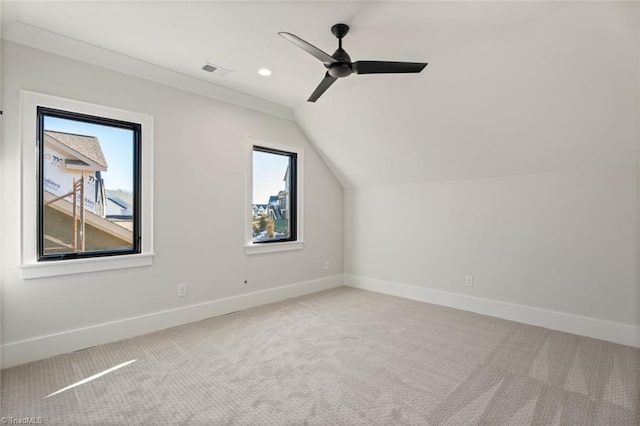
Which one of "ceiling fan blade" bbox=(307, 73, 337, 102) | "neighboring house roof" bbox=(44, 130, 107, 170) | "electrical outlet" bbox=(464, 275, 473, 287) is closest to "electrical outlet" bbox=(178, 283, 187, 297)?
"neighboring house roof" bbox=(44, 130, 107, 170)

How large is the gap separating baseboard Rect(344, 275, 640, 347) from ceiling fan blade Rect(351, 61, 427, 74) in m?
2.85

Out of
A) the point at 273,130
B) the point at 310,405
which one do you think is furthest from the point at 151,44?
the point at 310,405

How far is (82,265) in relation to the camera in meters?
2.84

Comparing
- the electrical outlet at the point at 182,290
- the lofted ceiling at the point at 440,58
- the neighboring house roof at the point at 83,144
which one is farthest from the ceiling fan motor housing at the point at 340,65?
the electrical outlet at the point at 182,290

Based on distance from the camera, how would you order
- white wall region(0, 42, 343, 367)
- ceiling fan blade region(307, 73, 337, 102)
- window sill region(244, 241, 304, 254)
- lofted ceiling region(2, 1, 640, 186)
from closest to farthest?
lofted ceiling region(2, 1, 640, 186) → white wall region(0, 42, 343, 367) → ceiling fan blade region(307, 73, 337, 102) → window sill region(244, 241, 304, 254)

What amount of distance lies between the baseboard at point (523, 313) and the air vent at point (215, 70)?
3.48 metres

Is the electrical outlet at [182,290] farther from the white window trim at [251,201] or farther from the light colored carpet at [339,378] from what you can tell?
the white window trim at [251,201]

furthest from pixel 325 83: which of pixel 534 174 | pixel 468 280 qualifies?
pixel 468 280

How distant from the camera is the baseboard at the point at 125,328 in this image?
255 cm

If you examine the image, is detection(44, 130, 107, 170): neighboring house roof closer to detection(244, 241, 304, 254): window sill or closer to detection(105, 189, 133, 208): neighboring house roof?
detection(105, 189, 133, 208): neighboring house roof

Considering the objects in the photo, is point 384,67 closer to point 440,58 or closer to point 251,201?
point 440,58

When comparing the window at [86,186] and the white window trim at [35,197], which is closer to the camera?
the white window trim at [35,197]

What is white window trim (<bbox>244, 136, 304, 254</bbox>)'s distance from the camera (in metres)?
4.07

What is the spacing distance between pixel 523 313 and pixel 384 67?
303 cm
